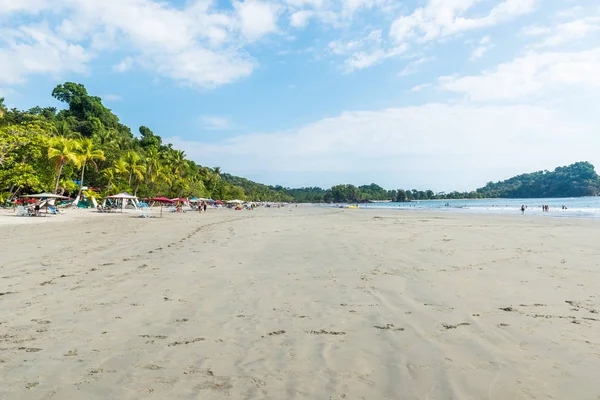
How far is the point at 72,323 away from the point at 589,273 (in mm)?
10526

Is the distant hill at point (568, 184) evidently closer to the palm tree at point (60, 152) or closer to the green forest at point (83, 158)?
the green forest at point (83, 158)

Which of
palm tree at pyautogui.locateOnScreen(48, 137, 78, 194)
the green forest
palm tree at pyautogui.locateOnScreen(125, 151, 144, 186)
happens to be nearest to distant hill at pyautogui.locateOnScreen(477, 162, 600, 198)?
the green forest

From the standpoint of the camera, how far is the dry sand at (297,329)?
344cm

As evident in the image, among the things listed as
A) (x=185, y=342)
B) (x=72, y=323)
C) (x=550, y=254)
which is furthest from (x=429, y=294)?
(x=550, y=254)

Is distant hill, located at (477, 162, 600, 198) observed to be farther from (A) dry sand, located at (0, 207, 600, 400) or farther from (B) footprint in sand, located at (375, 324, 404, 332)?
(B) footprint in sand, located at (375, 324, 404, 332)

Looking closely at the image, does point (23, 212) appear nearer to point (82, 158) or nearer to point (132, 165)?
point (82, 158)

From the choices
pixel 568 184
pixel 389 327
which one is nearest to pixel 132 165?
pixel 389 327

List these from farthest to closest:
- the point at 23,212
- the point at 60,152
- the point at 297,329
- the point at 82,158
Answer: the point at 82,158, the point at 60,152, the point at 23,212, the point at 297,329

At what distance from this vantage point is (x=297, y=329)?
4965 millimetres

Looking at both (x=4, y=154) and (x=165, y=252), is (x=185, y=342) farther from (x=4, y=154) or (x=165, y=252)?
(x=4, y=154)

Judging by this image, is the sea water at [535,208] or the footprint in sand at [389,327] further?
the sea water at [535,208]

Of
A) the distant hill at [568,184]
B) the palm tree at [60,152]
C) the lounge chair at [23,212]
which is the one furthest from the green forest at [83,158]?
the distant hill at [568,184]

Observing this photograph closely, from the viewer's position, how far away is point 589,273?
8.70m

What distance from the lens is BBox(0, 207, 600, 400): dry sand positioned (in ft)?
11.3
